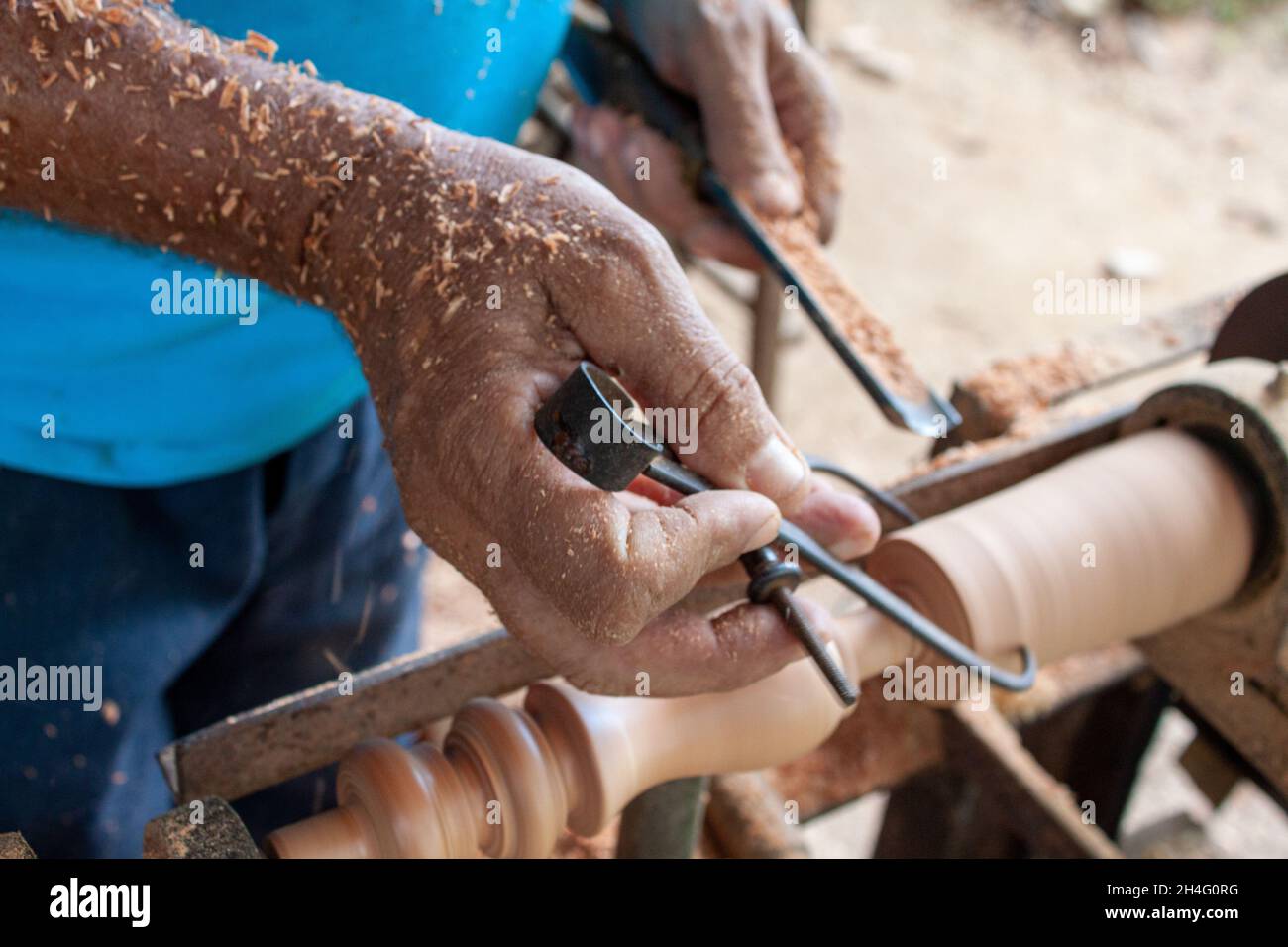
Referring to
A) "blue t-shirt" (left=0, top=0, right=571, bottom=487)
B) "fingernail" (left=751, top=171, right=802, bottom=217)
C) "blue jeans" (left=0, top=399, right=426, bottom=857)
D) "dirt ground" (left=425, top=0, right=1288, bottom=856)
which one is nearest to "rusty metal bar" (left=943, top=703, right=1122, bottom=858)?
"fingernail" (left=751, top=171, right=802, bottom=217)

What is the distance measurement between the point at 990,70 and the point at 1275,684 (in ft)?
15.6

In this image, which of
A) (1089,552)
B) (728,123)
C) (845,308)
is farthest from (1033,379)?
(728,123)

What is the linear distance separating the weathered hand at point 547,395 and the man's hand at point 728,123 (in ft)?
2.06

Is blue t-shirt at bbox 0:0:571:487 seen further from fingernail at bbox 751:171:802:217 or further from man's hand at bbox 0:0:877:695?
fingernail at bbox 751:171:802:217

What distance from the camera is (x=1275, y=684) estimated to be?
1.25 metres

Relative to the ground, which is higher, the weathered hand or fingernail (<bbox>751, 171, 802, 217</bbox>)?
fingernail (<bbox>751, 171, 802, 217</bbox>)

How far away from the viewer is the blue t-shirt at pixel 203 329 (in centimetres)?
108

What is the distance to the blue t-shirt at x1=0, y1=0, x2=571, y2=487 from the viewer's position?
1079 mm

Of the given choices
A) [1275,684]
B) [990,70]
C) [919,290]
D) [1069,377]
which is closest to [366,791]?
[1275,684]

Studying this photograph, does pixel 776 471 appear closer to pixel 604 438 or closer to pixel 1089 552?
pixel 604 438

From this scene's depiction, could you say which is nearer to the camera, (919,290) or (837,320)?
(837,320)

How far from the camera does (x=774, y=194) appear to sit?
1.52 meters

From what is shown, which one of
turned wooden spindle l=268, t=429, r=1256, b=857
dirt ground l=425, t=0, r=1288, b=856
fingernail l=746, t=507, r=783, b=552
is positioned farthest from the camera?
dirt ground l=425, t=0, r=1288, b=856
